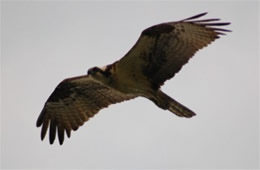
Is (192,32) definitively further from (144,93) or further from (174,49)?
(144,93)

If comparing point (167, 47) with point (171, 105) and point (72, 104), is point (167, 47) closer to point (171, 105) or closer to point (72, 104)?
point (171, 105)

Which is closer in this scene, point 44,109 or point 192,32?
point 192,32

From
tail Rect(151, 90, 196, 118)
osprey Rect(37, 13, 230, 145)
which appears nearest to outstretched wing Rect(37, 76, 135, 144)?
osprey Rect(37, 13, 230, 145)

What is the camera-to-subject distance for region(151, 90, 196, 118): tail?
34.4ft

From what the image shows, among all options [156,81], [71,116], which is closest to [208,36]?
[156,81]

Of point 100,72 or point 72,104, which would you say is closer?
point 100,72

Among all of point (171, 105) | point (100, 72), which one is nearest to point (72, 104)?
point (100, 72)

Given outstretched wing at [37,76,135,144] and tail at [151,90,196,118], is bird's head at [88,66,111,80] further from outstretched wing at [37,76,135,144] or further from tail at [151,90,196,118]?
Result: outstretched wing at [37,76,135,144]

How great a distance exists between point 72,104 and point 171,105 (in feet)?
7.36

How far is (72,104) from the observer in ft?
39.2

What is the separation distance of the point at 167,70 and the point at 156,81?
0.87 feet

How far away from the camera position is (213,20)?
9.96 m

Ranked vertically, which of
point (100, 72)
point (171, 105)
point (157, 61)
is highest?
point (157, 61)

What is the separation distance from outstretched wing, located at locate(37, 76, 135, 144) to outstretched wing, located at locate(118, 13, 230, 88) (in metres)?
1.23
